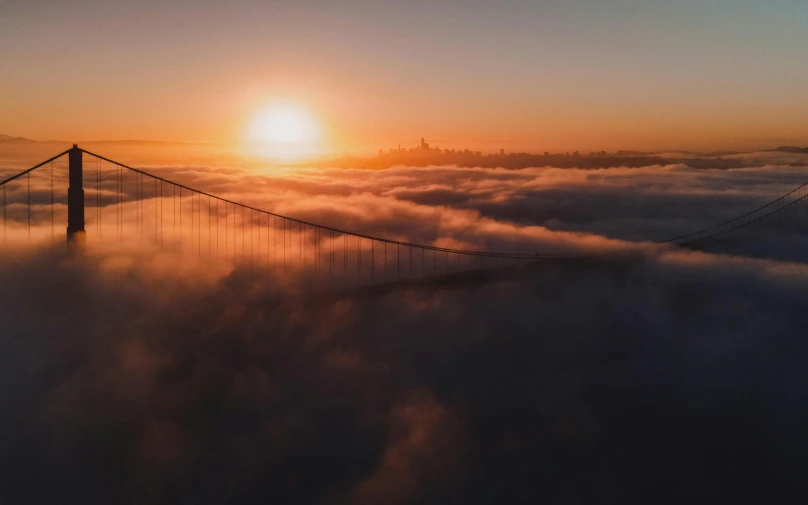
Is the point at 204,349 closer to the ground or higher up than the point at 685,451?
higher up

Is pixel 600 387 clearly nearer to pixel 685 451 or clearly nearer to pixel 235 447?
pixel 685 451

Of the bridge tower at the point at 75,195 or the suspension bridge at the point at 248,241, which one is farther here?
the suspension bridge at the point at 248,241

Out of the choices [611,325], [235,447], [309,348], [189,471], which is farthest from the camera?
[611,325]

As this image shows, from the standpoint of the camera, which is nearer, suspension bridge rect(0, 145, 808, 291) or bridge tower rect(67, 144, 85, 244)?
bridge tower rect(67, 144, 85, 244)

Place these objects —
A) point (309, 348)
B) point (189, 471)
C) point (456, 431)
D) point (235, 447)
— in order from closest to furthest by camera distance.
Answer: point (189, 471) < point (235, 447) < point (456, 431) < point (309, 348)

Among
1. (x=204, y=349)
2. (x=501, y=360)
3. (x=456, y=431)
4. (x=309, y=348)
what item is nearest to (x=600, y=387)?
(x=501, y=360)

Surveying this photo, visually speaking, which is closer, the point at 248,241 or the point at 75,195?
the point at 75,195

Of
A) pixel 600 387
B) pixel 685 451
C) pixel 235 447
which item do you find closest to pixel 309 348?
pixel 235 447

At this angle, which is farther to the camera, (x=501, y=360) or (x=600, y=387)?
(x=501, y=360)
